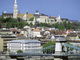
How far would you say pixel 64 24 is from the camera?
120125 millimetres

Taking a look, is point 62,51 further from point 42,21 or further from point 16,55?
point 42,21

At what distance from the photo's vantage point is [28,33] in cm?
9250

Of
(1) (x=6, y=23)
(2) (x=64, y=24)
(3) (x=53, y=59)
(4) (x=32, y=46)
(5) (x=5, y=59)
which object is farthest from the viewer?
(2) (x=64, y=24)

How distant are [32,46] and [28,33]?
29.6m

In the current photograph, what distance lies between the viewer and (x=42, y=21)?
124312 mm

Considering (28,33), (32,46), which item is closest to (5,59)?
(32,46)

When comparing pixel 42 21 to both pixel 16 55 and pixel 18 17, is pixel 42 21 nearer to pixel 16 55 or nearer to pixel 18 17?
pixel 18 17

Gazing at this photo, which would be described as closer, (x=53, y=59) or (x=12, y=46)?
(x=53, y=59)

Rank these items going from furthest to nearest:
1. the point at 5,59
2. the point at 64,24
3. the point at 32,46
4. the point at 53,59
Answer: the point at 64,24, the point at 32,46, the point at 53,59, the point at 5,59

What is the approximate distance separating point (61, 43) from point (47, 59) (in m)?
3.68

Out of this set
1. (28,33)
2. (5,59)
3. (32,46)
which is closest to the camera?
(5,59)

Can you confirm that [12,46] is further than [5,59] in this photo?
Yes

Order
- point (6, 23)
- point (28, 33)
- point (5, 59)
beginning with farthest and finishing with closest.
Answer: point (6, 23), point (28, 33), point (5, 59)

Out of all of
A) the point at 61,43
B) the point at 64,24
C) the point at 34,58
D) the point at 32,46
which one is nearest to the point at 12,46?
the point at 32,46
